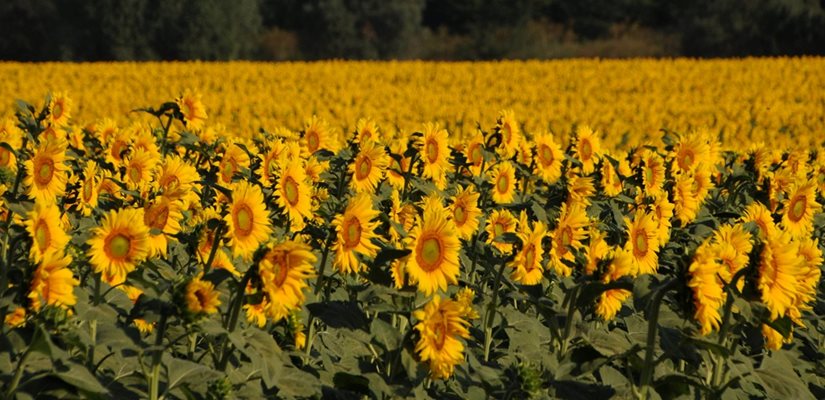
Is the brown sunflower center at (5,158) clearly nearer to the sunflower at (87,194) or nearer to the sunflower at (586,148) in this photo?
the sunflower at (87,194)

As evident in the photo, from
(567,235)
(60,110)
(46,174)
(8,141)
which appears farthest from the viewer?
(60,110)

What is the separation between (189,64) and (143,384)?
84.8 ft

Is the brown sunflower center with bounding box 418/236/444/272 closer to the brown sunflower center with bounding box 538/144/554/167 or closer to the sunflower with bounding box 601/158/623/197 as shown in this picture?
the sunflower with bounding box 601/158/623/197

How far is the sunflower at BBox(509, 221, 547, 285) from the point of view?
3.82 m

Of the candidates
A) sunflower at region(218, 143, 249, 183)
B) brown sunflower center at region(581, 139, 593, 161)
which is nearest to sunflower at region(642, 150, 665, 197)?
brown sunflower center at region(581, 139, 593, 161)

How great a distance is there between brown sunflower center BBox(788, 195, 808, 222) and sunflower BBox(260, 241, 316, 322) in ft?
10.8

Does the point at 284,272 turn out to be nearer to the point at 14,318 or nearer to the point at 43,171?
the point at 14,318

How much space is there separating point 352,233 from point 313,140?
281 centimetres

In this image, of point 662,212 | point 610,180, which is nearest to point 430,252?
point 662,212

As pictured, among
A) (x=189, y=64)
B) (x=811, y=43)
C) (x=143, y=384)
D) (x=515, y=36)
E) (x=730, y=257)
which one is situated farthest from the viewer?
(x=515, y=36)

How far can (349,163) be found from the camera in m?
5.33

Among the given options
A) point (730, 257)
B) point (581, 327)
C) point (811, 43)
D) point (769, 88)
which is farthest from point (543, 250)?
point (811, 43)

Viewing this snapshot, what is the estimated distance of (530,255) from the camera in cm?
386

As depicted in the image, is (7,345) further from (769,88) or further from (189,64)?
(189,64)
